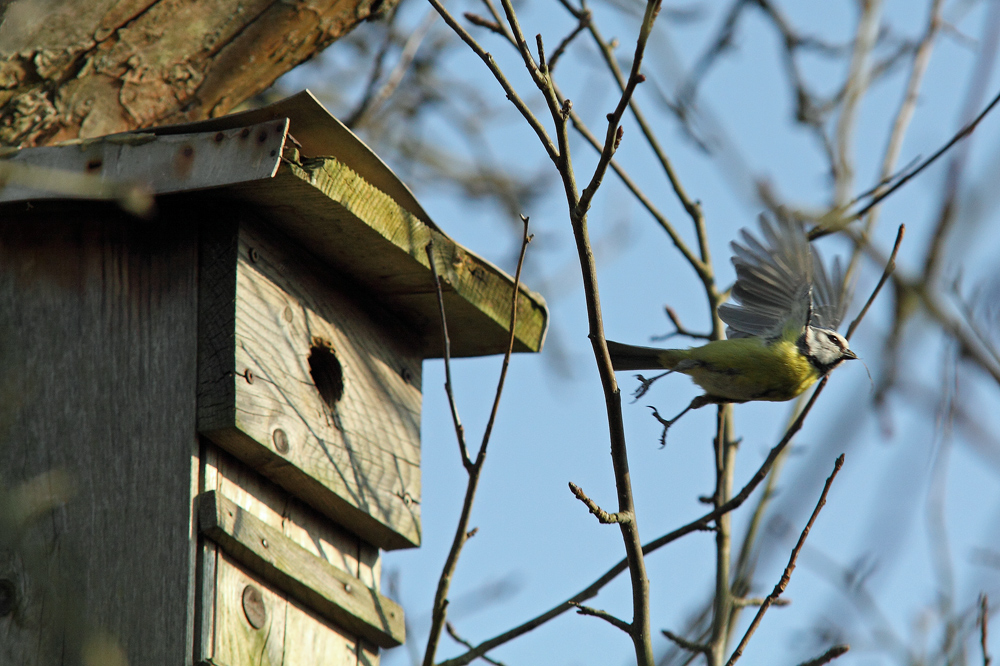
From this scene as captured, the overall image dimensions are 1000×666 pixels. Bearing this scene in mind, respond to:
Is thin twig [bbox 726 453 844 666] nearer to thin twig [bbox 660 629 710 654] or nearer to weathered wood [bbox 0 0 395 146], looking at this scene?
thin twig [bbox 660 629 710 654]

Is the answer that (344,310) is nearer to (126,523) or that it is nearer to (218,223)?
(218,223)

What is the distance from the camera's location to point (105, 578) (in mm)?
2367

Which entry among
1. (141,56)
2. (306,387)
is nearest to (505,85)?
(306,387)

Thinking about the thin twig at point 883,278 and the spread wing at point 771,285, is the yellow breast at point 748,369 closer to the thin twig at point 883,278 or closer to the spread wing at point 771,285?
the spread wing at point 771,285

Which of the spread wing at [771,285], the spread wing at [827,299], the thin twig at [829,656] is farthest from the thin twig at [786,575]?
the spread wing at [827,299]

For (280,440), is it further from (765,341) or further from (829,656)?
(765,341)

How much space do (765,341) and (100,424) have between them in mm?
2114

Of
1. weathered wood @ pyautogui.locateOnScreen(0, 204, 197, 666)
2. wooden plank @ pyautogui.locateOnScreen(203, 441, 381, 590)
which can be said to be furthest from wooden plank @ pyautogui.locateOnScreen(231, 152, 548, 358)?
wooden plank @ pyautogui.locateOnScreen(203, 441, 381, 590)

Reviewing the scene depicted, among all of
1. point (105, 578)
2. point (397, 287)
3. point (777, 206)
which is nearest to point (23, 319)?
point (105, 578)

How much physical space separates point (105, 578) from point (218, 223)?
83 centimetres

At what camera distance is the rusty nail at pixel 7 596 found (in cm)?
237

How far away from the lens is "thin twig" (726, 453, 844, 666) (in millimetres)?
Answer: 1887

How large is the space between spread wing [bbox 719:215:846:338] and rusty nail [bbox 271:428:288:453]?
1588mm

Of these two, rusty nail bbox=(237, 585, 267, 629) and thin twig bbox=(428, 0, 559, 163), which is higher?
thin twig bbox=(428, 0, 559, 163)
